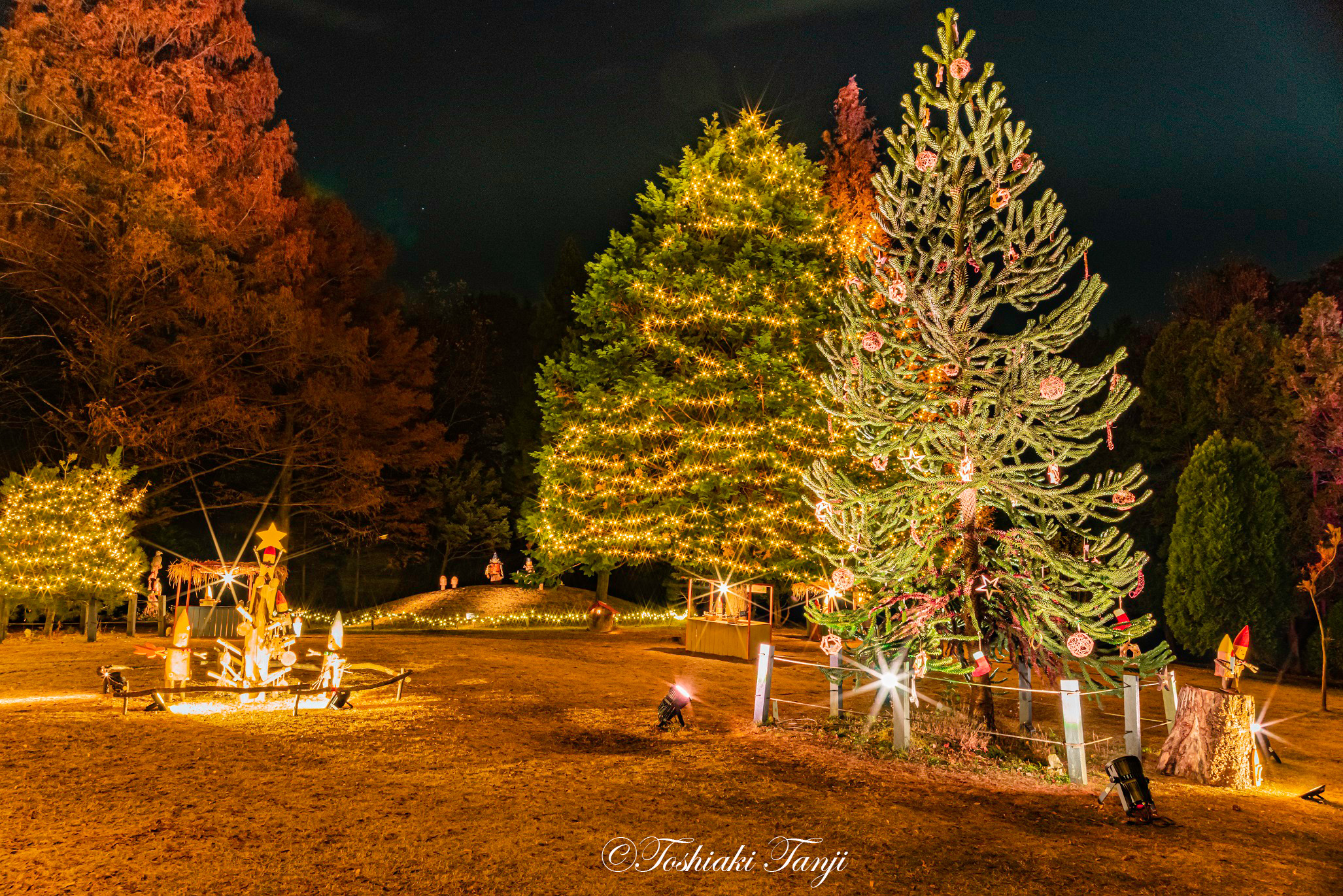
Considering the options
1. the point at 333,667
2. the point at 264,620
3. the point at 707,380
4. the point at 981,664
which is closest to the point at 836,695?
the point at 981,664

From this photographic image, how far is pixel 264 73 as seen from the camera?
A: 76.4 ft

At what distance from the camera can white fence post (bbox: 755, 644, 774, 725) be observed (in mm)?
10875

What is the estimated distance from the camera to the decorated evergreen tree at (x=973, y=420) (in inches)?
374

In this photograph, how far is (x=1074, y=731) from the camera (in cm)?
869

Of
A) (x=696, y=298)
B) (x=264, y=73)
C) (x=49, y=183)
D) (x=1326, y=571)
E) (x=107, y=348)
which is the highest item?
(x=264, y=73)

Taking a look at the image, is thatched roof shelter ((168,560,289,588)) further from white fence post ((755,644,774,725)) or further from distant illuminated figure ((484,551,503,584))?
white fence post ((755,644,774,725))

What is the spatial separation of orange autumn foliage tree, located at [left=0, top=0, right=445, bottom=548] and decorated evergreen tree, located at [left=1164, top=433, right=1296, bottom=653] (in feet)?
79.1

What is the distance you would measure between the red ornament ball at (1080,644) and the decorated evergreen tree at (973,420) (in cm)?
50

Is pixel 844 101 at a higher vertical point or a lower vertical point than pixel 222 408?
higher

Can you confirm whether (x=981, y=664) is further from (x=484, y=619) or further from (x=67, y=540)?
(x=484, y=619)

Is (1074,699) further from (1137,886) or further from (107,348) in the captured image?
(107,348)

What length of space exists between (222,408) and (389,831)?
1956 centimetres

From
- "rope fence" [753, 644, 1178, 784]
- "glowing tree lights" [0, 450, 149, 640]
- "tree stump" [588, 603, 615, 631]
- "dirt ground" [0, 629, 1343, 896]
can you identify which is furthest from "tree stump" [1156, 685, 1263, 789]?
"glowing tree lights" [0, 450, 149, 640]

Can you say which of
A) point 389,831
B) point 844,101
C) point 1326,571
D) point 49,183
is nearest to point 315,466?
point 49,183
